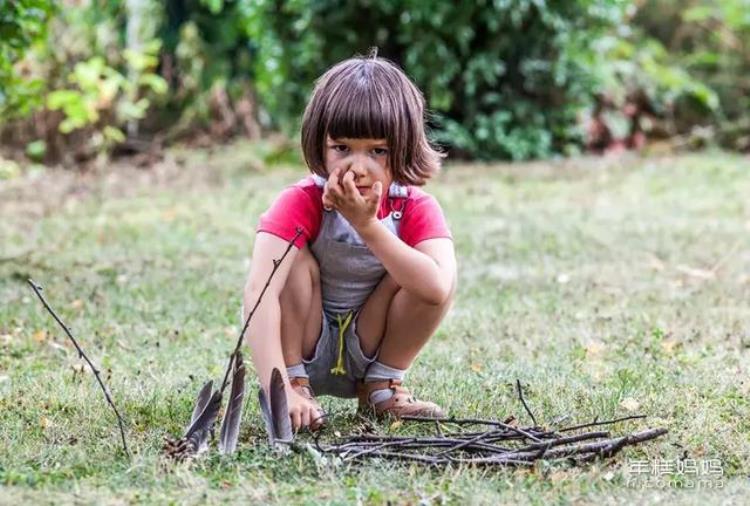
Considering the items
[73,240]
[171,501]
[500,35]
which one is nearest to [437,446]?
[171,501]

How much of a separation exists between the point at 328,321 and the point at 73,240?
3.80 m

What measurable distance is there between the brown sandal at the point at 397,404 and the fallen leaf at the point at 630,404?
1.78 ft

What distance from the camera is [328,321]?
3301 mm

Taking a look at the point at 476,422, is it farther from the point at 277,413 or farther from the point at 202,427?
the point at 202,427

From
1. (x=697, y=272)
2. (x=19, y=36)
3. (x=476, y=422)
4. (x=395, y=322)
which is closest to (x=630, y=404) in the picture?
(x=476, y=422)

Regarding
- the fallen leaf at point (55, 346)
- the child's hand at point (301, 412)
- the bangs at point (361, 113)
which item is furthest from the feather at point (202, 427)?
the fallen leaf at point (55, 346)

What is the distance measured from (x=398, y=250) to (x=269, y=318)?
0.39 meters

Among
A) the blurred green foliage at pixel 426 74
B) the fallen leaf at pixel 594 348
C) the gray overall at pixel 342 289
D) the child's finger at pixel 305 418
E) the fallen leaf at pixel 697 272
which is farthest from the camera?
the blurred green foliage at pixel 426 74

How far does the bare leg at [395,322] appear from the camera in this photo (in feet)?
10.5

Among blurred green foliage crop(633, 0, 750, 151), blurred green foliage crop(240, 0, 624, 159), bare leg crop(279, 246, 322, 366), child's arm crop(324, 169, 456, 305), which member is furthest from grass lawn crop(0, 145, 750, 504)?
blurred green foliage crop(633, 0, 750, 151)

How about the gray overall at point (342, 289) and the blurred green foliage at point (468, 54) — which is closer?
the gray overall at point (342, 289)

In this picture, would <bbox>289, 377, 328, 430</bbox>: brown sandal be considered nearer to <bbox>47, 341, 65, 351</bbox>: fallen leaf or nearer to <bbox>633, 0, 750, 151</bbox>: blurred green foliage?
<bbox>47, 341, 65, 351</bbox>: fallen leaf

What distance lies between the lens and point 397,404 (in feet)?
10.9

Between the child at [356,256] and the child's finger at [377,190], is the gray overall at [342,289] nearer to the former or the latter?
the child at [356,256]
